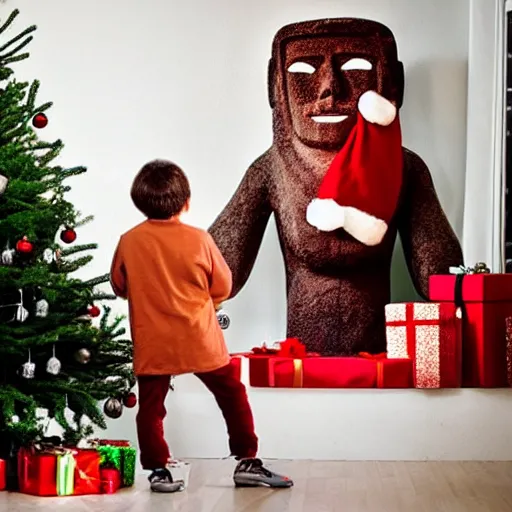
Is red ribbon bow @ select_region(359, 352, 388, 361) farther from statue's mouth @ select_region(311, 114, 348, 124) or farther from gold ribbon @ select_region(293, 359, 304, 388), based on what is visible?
statue's mouth @ select_region(311, 114, 348, 124)

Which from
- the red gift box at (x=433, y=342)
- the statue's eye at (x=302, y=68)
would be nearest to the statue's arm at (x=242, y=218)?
the statue's eye at (x=302, y=68)

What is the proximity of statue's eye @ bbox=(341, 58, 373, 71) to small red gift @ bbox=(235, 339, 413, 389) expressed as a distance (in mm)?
951

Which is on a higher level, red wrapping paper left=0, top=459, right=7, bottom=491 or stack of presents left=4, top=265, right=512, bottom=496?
stack of presents left=4, top=265, right=512, bottom=496

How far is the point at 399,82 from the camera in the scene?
12.6ft

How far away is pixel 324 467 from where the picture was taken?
127 inches

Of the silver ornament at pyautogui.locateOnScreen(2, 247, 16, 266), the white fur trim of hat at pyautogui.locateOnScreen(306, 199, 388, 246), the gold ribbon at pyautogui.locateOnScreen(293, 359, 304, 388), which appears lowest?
the gold ribbon at pyautogui.locateOnScreen(293, 359, 304, 388)

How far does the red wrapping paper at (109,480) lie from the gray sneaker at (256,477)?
0.95 ft

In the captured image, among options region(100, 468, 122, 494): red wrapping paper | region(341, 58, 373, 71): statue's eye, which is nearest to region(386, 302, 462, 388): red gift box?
region(341, 58, 373, 71): statue's eye

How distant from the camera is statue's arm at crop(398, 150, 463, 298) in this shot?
3.75 metres

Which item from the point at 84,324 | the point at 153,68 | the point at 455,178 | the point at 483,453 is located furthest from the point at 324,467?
the point at 153,68

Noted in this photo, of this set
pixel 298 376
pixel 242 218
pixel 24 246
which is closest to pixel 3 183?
pixel 24 246

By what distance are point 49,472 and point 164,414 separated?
1.01ft

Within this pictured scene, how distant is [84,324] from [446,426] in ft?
3.53

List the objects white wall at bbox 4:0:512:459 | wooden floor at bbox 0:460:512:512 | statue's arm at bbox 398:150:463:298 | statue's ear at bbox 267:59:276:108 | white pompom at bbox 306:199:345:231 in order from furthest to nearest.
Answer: white wall at bbox 4:0:512:459 < statue's ear at bbox 267:59:276:108 < statue's arm at bbox 398:150:463:298 < white pompom at bbox 306:199:345:231 < wooden floor at bbox 0:460:512:512
